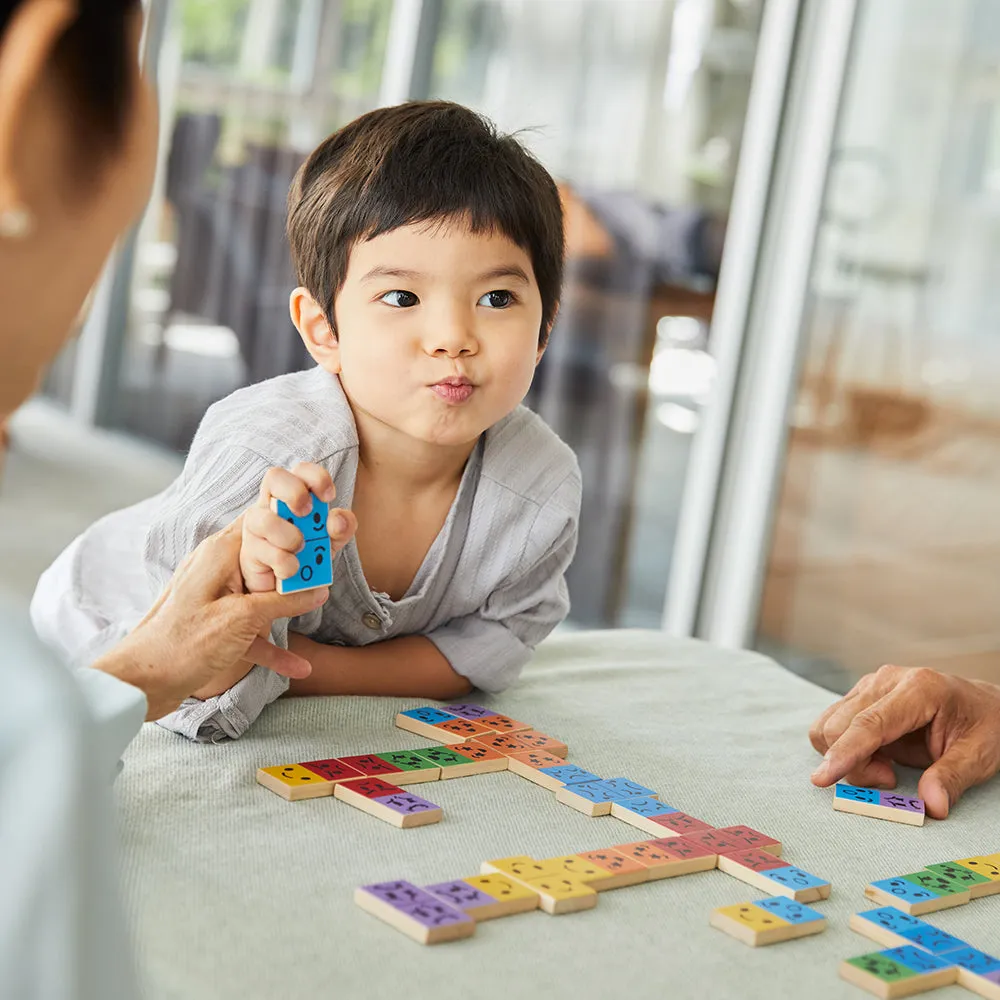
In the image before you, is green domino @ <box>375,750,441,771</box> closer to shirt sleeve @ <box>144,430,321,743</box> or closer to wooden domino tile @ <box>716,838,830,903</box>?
shirt sleeve @ <box>144,430,321,743</box>

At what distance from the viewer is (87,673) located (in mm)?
752

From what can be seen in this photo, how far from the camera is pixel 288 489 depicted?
37.8 inches

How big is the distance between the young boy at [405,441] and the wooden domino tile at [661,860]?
0.34m

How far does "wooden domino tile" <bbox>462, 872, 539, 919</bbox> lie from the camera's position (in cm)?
83

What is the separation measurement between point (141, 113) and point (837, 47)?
2.29 metres

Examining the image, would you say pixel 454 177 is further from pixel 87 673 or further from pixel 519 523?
pixel 87 673

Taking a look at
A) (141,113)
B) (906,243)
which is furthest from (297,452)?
(906,243)

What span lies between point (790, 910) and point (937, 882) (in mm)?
148

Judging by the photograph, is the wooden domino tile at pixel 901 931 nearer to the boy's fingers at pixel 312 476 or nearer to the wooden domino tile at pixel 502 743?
the wooden domino tile at pixel 502 743

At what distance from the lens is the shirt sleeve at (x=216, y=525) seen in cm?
109

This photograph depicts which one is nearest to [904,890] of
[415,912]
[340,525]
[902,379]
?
[415,912]

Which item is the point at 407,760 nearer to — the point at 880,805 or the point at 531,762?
the point at 531,762

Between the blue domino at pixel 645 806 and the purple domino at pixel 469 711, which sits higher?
the blue domino at pixel 645 806

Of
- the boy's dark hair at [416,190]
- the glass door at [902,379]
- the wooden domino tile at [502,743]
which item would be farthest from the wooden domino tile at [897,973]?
the glass door at [902,379]
